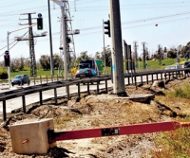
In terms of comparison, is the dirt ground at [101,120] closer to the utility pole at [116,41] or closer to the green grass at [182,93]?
the utility pole at [116,41]

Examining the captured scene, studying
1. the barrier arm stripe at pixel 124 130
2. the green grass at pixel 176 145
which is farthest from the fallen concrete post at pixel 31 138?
the green grass at pixel 176 145

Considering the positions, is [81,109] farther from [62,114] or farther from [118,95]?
[118,95]

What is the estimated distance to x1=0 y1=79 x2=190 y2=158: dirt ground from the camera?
12125 mm

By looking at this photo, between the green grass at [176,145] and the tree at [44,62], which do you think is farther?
the tree at [44,62]

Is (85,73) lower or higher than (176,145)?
lower

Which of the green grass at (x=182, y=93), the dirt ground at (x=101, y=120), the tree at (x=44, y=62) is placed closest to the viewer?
the dirt ground at (x=101, y=120)

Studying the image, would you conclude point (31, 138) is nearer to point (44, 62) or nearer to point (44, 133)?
point (44, 133)

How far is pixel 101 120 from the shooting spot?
55.3ft

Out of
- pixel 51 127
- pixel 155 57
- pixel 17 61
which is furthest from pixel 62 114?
pixel 155 57

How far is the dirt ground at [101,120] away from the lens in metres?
12.1

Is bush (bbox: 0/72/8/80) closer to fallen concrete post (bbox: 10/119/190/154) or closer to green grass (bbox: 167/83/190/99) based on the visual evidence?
green grass (bbox: 167/83/190/99)

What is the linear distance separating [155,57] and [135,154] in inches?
7191

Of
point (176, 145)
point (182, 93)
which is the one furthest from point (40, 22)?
point (176, 145)

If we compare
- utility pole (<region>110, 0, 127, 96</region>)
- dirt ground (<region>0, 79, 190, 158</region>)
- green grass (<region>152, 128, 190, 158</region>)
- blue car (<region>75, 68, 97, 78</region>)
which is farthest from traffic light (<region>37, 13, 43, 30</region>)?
Answer: green grass (<region>152, 128, 190, 158</region>)
